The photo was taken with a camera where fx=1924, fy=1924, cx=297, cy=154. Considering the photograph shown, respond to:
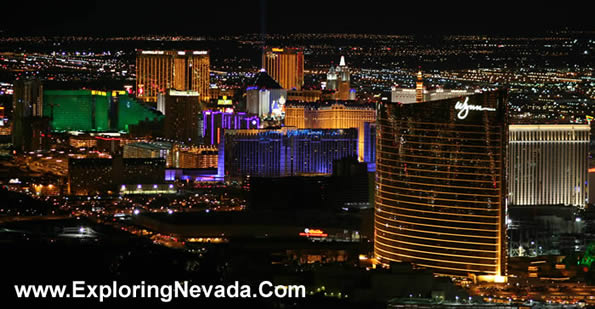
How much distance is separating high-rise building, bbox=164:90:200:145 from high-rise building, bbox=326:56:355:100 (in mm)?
9121

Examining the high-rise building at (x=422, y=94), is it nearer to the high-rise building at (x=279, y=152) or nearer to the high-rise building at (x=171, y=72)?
the high-rise building at (x=279, y=152)

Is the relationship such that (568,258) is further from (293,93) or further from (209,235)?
(293,93)

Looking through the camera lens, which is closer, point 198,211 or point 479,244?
point 479,244

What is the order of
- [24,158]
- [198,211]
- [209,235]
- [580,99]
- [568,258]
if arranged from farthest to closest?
[24,158] → [580,99] → [198,211] → [209,235] → [568,258]

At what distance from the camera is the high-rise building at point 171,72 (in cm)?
14425

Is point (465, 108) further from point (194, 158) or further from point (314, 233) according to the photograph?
point (194, 158)

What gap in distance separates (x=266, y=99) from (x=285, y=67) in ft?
42.5

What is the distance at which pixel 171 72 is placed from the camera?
477 feet

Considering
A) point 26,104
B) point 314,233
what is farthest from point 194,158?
point 314,233

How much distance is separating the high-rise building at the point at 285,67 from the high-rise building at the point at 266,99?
8916 millimetres

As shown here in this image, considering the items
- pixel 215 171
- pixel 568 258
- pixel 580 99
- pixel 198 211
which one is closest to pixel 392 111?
pixel 568 258

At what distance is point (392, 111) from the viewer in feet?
234

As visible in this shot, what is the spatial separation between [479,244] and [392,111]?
250 inches

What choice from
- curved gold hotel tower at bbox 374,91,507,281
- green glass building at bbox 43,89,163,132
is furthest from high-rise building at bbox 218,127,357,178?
curved gold hotel tower at bbox 374,91,507,281
